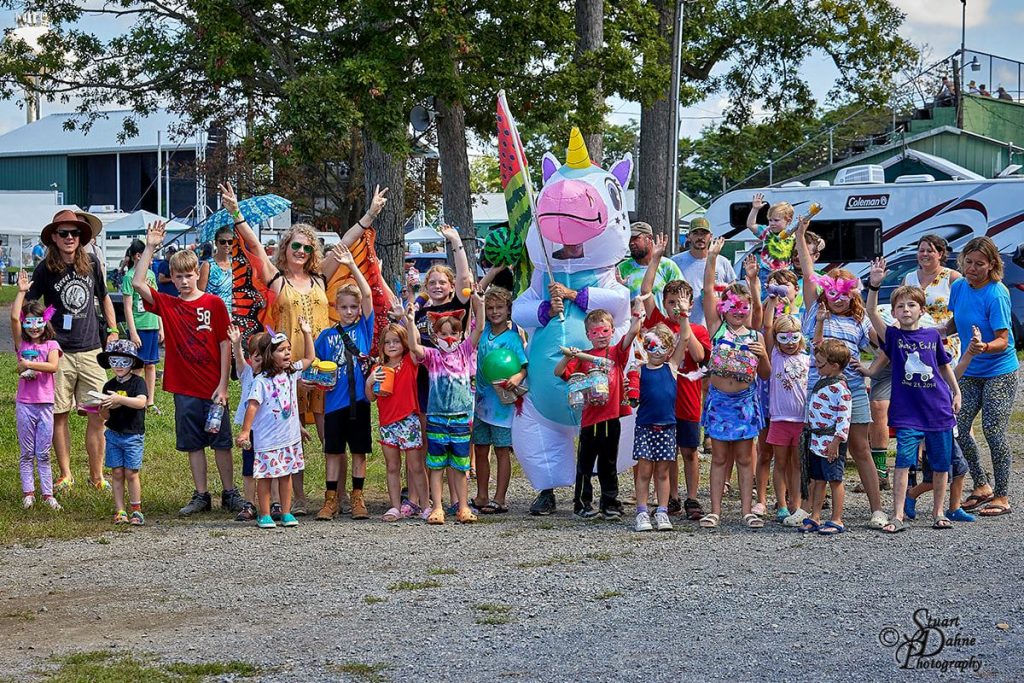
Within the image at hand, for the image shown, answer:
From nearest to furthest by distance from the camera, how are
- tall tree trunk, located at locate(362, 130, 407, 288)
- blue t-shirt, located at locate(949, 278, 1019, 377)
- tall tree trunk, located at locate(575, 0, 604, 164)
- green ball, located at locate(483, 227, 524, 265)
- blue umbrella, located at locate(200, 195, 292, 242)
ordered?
blue t-shirt, located at locate(949, 278, 1019, 377)
blue umbrella, located at locate(200, 195, 292, 242)
green ball, located at locate(483, 227, 524, 265)
tall tree trunk, located at locate(575, 0, 604, 164)
tall tree trunk, located at locate(362, 130, 407, 288)

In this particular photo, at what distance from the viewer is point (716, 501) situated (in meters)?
8.36

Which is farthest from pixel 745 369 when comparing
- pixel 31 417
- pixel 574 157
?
pixel 31 417

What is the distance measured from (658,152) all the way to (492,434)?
13.3 m

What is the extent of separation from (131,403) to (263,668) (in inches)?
133

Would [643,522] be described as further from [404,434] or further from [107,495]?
[107,495]

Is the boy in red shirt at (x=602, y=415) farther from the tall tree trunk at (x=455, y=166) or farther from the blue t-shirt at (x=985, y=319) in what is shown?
the tall tree trunk at (x=455, y=166)

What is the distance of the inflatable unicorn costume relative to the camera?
28.3 feet

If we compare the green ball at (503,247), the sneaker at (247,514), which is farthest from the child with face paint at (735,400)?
the sneaker at (247,514)

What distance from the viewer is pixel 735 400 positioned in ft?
27.1

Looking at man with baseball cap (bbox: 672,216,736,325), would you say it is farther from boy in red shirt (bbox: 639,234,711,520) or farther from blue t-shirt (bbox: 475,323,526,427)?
blue t-shirt (bbox: 475,323,526,427)

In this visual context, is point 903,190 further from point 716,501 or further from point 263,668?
point 263,668

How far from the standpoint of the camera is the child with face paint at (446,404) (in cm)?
844

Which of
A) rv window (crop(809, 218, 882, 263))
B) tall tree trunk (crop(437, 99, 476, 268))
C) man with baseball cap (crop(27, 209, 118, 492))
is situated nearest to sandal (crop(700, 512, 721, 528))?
man with baseball cap (crop(27, 209, 118, 492))

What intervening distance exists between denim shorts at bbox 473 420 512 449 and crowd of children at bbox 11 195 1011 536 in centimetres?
1
